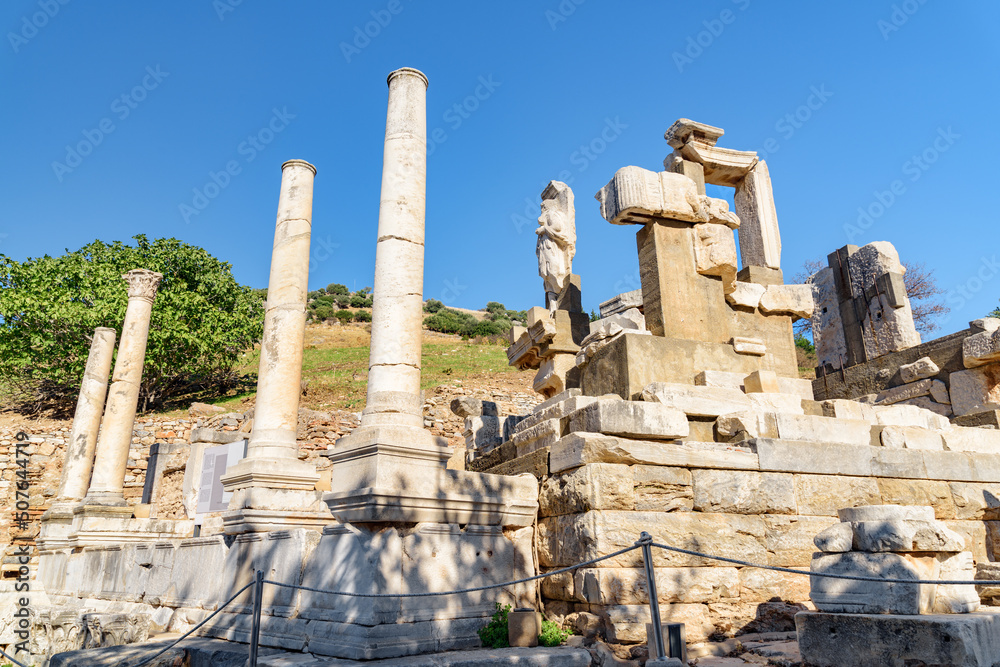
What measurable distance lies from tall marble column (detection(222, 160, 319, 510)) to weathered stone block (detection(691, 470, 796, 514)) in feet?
14.5

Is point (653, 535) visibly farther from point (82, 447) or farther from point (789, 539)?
point (82, 447)

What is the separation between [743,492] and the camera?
5.64 metres

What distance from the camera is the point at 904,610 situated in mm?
3832

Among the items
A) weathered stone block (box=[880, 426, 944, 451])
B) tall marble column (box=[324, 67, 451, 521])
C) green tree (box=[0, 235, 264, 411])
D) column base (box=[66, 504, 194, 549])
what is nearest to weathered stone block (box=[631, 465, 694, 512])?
tall marble column (box=[324, 67, 451, 521])

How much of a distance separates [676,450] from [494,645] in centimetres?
212

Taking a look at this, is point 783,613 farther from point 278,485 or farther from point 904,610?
point 278,485

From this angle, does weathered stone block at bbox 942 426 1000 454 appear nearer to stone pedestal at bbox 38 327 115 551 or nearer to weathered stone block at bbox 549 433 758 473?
weathered stone block at bbox 549 433 758 473

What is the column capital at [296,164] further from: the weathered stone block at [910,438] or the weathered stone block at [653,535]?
the weathered stone block at [910,438]

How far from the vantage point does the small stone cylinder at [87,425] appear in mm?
12797

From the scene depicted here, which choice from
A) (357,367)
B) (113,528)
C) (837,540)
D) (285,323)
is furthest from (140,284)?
(357,367)

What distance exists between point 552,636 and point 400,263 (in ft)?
11.6

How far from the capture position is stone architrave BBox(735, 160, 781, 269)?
29.4 ft

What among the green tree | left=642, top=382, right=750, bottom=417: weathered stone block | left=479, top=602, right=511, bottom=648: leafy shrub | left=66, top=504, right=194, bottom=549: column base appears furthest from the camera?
the green tree

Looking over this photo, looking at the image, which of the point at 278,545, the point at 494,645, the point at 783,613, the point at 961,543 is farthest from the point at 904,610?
the point at 278,545
